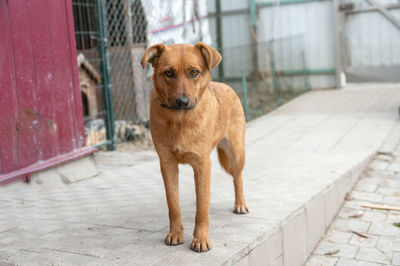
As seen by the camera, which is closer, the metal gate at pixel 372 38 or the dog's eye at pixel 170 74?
the dog's eye at pixel 170 74

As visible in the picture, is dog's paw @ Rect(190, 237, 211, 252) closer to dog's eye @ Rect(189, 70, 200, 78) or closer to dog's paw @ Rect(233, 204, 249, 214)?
dog's paw @ Rect(233, 204, 249, 214)

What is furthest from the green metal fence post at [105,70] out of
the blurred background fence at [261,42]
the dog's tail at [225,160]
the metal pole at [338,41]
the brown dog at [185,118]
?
the metal pole at [338,41]

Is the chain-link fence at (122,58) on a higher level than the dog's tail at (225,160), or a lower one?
higher

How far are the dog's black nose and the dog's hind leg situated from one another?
894 mm

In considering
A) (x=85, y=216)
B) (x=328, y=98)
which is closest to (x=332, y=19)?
(x=328, y=98)

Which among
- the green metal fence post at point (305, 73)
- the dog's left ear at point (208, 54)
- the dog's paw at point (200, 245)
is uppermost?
the dog's left ear at point (208, 54)

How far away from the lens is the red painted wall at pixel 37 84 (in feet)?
14.2

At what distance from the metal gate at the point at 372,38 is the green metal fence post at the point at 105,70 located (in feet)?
23.6

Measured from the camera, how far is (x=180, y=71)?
8.39 ft

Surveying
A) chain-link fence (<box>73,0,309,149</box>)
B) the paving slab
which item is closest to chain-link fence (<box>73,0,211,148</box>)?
chain-link fence (<box>73,0,309,149</box>)

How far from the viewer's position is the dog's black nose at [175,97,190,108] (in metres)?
2.50

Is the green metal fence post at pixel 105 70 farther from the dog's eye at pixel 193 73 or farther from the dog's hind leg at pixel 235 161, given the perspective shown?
the dog's eye at pixel 193 73

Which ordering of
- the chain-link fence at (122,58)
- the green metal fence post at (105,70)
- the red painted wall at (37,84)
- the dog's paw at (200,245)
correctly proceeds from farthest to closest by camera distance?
the chain-link fence at (122,58), the green metal fence post at (105,70), the red painted wall at (37,84), the dog's paw at (200,245)

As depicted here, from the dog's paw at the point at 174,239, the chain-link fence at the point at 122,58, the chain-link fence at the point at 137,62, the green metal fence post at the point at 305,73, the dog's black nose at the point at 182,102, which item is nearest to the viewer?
the dog's black nose at the point at 182,102
